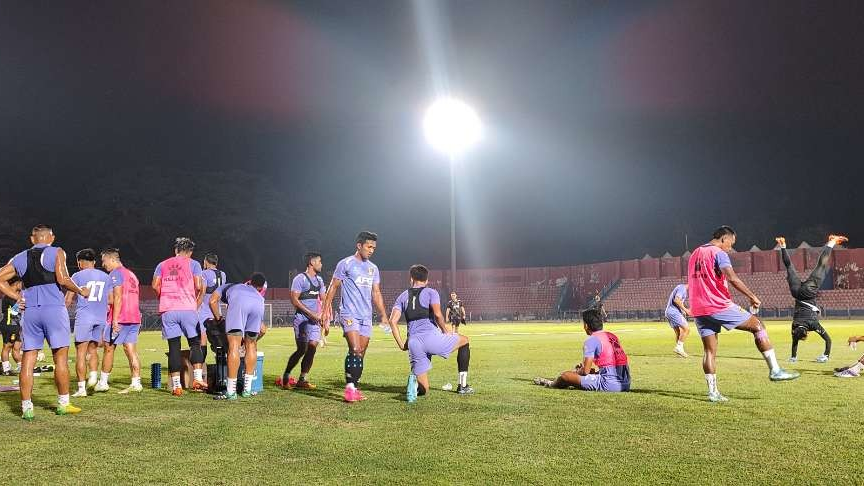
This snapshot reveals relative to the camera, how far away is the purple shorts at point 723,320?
8375 mm

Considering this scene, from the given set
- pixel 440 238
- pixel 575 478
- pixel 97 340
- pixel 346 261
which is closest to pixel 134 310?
pixel 97 340

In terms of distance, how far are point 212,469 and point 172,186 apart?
70.3 m

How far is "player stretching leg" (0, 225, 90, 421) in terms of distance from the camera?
24.9ft

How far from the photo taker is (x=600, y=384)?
8961 millimetres

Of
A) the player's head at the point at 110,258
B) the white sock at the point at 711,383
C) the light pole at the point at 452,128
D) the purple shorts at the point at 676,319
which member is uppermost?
the light pole at the point at 452,128

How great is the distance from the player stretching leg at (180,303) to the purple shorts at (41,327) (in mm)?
2117

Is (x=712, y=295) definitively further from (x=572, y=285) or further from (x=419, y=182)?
(x=419, y=182)

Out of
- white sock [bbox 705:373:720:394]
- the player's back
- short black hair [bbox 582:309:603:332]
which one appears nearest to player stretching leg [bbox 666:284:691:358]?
the player's back

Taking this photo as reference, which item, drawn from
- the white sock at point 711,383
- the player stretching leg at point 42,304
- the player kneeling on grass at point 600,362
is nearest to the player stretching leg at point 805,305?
the white sock at point 711,383

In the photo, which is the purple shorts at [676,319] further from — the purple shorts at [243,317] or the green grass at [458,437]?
the purple shorts at [243,317]

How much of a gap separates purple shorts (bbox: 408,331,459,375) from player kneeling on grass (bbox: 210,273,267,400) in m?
2.22

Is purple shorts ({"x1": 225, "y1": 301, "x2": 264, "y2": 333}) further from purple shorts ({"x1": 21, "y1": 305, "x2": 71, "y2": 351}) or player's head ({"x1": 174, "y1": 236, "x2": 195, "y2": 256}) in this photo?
purple shorts ({"x1": 21, "y1": 305, "x2": 71, "y2": 351})

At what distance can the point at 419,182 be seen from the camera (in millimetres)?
79250

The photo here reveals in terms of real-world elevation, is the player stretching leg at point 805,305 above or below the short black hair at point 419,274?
below
